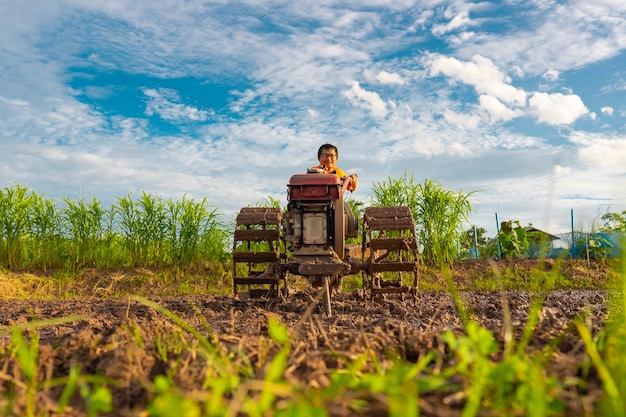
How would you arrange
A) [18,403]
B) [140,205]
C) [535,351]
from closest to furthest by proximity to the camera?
[18,403]
[535,351]
[140,205]

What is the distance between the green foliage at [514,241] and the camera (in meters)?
12.6

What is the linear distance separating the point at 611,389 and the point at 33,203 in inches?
483

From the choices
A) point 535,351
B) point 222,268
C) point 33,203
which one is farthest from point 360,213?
point 535,351

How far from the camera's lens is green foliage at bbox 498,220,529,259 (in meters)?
12.6

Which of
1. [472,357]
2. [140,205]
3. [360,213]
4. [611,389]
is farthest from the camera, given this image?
[360,213]

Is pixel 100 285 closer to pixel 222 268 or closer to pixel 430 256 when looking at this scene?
pixel 222 268

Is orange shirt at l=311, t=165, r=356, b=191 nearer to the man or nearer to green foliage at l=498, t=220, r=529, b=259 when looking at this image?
the man

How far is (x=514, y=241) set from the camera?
1267 cm

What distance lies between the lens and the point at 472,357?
5.79 ft

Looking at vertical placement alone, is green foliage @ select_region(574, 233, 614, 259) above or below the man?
below

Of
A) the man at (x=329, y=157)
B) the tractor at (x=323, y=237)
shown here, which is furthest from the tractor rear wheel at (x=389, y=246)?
the man at (x=329, y=157)

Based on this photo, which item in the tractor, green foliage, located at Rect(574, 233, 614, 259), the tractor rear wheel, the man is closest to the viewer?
the tractor

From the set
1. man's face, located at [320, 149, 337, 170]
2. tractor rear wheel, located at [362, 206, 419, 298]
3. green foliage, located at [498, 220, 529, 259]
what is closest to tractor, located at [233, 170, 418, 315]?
tractor rear wheel, located at [362, 206, 419, 298]

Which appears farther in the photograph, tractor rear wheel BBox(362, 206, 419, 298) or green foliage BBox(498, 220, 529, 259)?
green foliage BBox(498, 220, 529, 259)
